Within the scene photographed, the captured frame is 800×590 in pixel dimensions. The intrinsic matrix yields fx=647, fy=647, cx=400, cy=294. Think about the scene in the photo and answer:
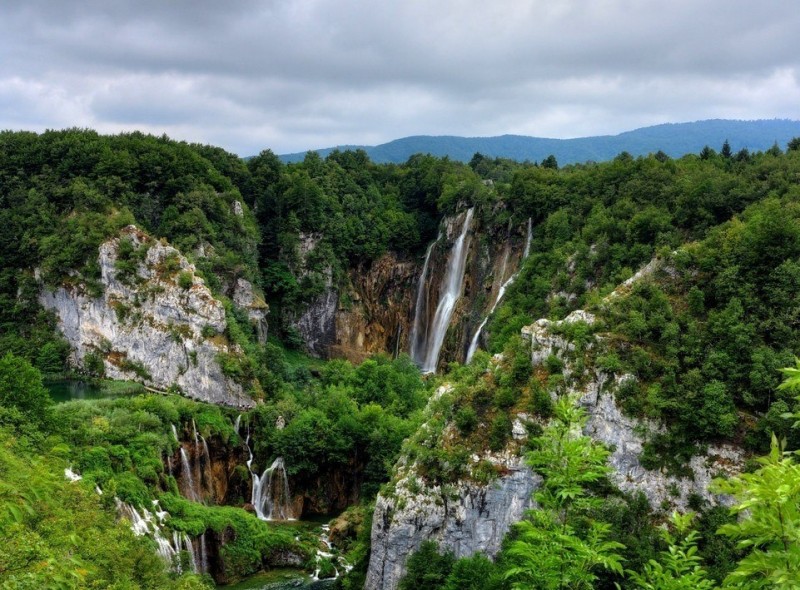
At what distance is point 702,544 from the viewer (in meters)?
19.6

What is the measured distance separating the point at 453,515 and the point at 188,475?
53.3 ft


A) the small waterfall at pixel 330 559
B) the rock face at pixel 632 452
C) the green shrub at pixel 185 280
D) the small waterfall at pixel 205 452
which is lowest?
the small waterfall at pixel 330 559

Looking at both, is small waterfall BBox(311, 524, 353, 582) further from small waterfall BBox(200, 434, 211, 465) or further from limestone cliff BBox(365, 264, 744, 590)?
small waterfall BBox(200, 434, 211, 465)

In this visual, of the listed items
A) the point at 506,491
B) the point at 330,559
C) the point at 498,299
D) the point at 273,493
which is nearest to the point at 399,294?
the point at 498,299

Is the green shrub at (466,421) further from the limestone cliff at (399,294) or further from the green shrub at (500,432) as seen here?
the limestone cliff at (399,294)

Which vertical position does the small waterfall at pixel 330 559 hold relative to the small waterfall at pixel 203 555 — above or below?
below

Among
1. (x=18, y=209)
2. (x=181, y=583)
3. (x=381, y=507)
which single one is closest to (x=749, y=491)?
(x=181, y=583)

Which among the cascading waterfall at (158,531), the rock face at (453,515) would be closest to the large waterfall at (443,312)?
the cascading waterfall at (158,531)

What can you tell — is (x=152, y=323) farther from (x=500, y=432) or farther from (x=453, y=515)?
(x=500, y=432)

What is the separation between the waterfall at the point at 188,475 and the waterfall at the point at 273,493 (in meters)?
3.46

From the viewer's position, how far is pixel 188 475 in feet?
108

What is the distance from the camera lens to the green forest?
29.7 feet

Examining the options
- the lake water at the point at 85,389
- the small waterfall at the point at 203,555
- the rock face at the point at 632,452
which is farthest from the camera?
the lake water at the point at 85,389

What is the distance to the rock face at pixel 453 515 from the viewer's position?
22312mm
